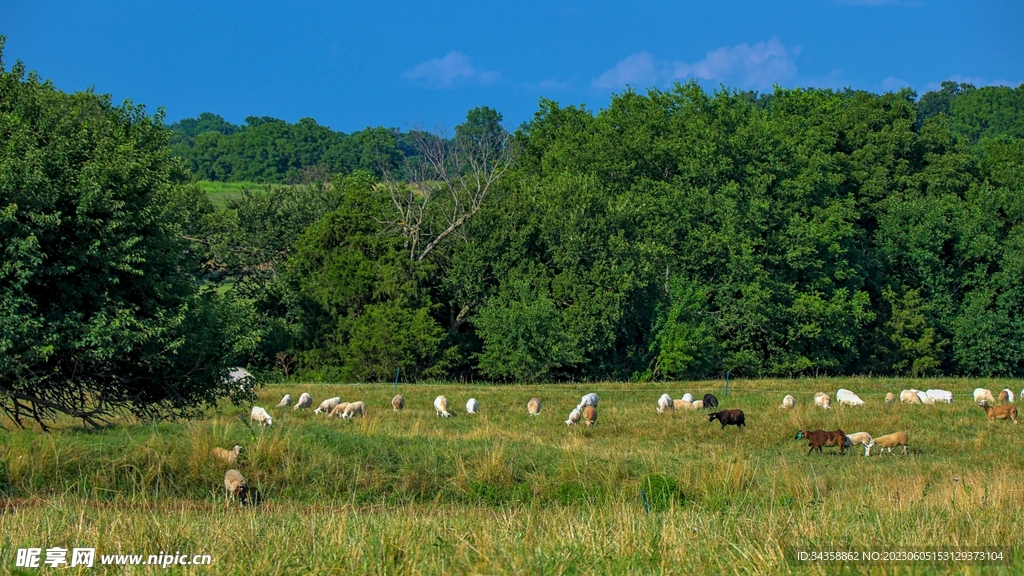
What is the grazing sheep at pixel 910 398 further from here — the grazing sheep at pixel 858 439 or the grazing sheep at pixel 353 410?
the grazing sheep at pixel 353 410

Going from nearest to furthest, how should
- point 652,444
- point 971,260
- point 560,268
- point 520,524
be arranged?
1. point 520,524
2. point 652,444
3. point 560,268
4. point 971,260

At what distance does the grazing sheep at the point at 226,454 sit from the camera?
13.1 m

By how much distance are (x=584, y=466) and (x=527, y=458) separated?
1035mm

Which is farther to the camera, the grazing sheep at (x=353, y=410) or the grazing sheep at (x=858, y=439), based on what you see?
the grazing sheep at (x=353, y=410)

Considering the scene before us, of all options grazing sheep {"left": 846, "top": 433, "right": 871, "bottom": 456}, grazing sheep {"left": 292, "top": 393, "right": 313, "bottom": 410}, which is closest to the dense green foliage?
grazing sheep {"left": 292, "top": 393, "right": 313, "bottom": 410}

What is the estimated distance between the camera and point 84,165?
17.1 m

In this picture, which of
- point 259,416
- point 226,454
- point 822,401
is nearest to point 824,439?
point 822,401

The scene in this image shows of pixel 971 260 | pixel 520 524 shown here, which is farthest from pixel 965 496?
pixel 971 260

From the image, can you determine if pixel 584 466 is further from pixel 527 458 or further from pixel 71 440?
pixel 71 440

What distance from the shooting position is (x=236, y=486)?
11789mm

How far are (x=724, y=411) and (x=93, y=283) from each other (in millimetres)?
14306

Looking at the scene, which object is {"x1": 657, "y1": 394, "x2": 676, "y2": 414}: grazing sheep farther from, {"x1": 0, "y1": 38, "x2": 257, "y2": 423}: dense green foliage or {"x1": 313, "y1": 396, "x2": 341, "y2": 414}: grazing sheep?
{"x1": 0, "y1": 38, "x2": 257, "y2": 423}: dense green foliage

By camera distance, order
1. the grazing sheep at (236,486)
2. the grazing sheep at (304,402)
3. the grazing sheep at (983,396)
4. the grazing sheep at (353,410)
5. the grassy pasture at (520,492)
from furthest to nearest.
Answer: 1. the grazing sheep at (983,396)
2. the grazing sheep at (304,402)
3. the grazing sheep at (353,410)
4. the grazing sheep at (236,486)
5. the grassy pasture at (520,492)

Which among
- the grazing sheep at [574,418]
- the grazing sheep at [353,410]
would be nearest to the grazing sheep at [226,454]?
the grazing sheep at [353,410]
